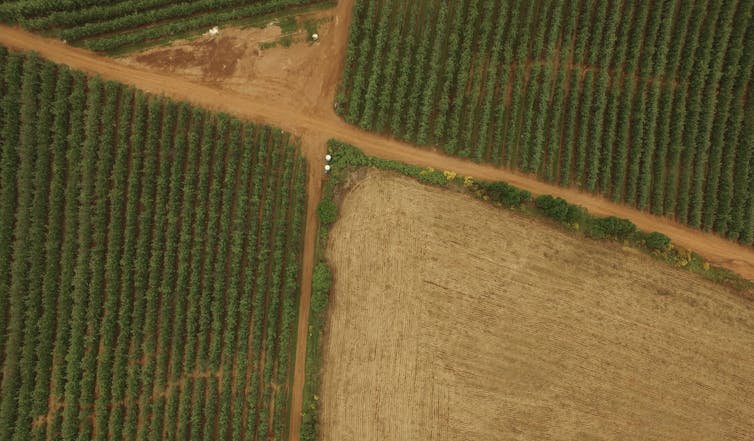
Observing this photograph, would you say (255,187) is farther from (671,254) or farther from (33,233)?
(671,254)

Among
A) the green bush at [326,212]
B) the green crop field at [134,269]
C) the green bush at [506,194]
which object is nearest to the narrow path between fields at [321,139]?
the green bush at [326,212]

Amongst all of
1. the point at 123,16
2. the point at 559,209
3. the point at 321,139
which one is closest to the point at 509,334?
the point at 559,209

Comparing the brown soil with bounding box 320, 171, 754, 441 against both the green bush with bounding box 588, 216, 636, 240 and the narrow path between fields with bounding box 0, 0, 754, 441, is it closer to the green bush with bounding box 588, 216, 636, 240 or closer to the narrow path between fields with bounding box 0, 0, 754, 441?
the green bush with bounding box 588, 216, 636, 240

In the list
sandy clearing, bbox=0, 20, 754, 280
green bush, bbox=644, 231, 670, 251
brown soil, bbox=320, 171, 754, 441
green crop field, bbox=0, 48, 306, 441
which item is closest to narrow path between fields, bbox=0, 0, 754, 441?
sandy clearing, bbox=0, 20, 754, 280

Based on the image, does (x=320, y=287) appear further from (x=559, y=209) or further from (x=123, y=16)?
(x=123, y=16)

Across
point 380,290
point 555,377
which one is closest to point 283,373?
point 380,290

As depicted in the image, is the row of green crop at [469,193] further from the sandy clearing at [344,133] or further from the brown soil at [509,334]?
the sandy clearing at [344,133]
